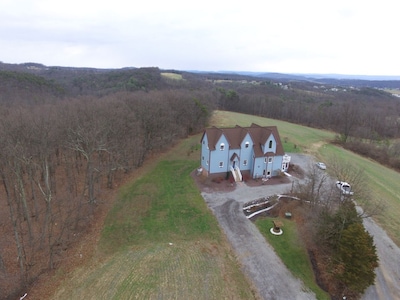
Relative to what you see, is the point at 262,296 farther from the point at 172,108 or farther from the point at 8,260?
the point at 172,108

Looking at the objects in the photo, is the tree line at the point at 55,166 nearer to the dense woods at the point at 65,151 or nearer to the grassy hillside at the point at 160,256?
the dense woods at the point at 65,151

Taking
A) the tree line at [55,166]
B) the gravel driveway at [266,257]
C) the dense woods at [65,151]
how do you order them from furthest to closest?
the dense woods at [65,151] < the tree line at [55,166] < the gravel driveway at [266,257]

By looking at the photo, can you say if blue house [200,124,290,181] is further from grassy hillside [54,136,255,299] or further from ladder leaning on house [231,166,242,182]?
grassy hillside [54,136,255,299]

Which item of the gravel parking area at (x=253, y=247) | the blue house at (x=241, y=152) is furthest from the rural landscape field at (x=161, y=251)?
the blue house at (x=241, y=152)

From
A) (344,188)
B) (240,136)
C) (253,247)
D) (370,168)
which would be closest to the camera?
(253,247)

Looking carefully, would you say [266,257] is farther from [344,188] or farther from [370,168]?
[370,168]

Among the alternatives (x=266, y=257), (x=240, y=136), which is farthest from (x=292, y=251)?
(x=240, y=136)
